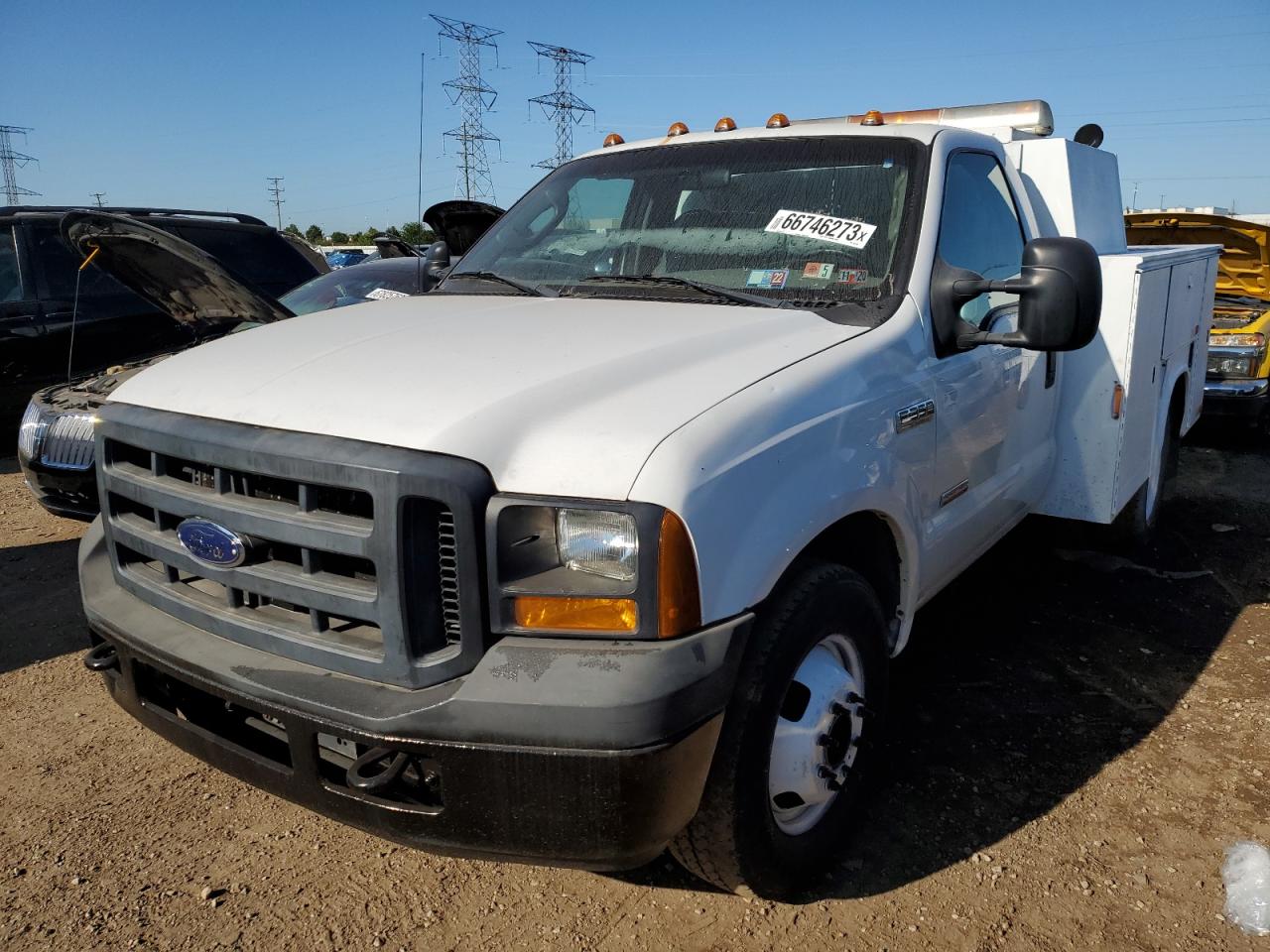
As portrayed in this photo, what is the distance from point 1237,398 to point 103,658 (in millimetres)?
8596

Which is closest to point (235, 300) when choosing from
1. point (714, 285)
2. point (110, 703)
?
point (110, 703)

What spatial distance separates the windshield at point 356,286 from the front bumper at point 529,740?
4613 mm

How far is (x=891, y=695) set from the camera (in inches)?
145

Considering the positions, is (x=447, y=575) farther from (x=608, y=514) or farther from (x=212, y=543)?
(x=212, y=543)

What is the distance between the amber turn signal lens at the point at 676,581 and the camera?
6.17ft

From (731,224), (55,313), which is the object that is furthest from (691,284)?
(55,313)

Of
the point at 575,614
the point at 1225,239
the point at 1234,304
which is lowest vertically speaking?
the point at 575,614

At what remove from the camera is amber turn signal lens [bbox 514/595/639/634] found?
1922mm

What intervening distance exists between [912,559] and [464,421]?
1.45m

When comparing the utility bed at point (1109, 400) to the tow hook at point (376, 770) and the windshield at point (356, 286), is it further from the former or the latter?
the windshield at point (356, 286)

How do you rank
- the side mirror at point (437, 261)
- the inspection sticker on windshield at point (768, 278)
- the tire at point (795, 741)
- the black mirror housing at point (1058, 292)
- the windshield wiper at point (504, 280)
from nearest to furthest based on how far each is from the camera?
the tire at point (795, 741) → the black mirror housing at point (1058, 292) → the inspection sticker on windshield at point (768, 278) → the windshield wiper at point (504, 280) → the side mirror at point (437, 261)

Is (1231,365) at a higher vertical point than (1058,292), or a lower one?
lower

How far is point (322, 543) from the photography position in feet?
6.68

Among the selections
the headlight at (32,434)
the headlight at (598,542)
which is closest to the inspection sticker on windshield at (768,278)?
the headlight at (598,542)
